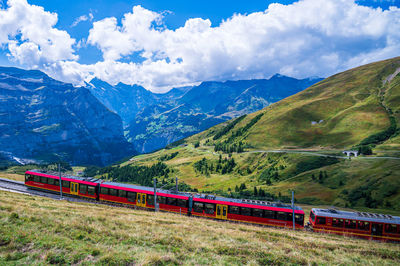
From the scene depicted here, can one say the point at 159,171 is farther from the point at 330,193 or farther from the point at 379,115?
the point at 379,115

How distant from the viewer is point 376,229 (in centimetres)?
3644

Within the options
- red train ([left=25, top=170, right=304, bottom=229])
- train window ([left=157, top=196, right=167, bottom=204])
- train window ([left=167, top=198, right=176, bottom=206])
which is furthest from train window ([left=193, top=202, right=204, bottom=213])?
train window ([left=157, top=196, right=167, bottom=204])

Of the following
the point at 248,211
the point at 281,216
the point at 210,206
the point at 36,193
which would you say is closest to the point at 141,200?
the point at 210,206

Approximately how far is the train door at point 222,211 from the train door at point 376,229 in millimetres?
24544

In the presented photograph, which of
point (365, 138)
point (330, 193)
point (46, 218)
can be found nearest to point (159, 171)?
point (330, 193)

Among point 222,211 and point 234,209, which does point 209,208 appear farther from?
point 234,209

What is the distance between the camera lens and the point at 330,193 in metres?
88.1

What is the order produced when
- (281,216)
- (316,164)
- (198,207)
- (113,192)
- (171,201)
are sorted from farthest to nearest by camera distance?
1. (316,164)
2. (113,192)
3. (171,201)
4. (198,207)
5. (281,216)

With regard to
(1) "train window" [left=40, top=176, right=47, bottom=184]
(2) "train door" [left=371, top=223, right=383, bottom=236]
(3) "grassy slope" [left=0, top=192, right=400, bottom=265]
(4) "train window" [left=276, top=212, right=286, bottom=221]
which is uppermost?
(3) "grassy slope" [left=0, top=192, right=400, bottom=265]

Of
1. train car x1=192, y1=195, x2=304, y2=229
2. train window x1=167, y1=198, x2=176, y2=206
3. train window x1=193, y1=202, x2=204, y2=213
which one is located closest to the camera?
train car x1=192, y1=195, x2=304, y2=229

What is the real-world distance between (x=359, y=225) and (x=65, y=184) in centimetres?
5888

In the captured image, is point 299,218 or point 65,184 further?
point 65,184

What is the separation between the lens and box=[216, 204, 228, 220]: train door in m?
40.4

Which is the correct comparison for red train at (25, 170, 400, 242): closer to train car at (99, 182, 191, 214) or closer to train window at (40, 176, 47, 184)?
train car at (99, 182, 191, 214)
